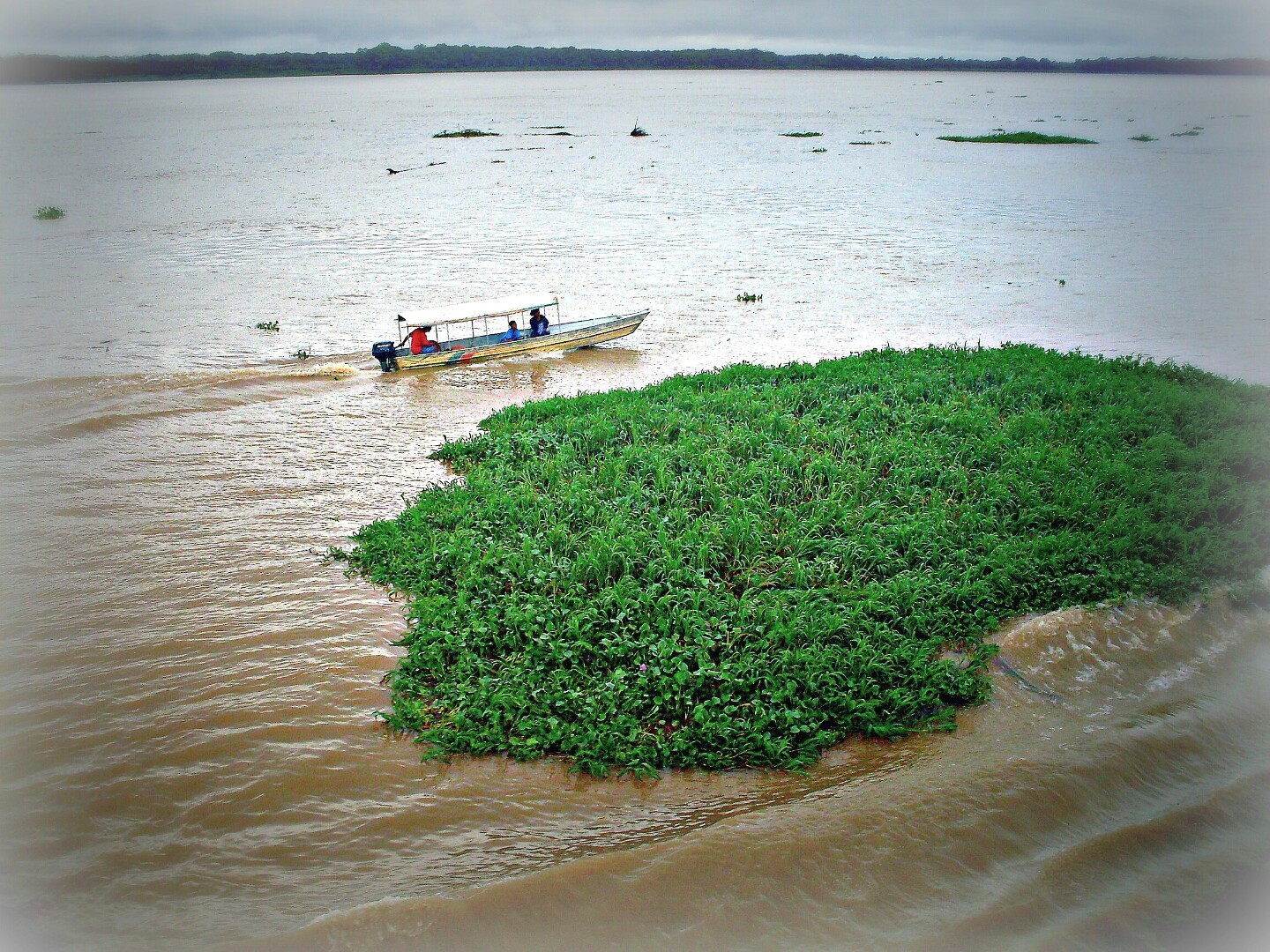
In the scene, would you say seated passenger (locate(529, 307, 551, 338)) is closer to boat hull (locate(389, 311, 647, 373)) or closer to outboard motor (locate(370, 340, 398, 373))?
boat hull (locate(389, 311, 647, 373))

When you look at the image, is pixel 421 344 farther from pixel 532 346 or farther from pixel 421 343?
pixel 532 346

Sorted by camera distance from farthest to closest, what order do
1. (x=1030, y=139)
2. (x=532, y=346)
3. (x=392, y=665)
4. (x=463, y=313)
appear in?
(x=1030, y=139) < (x=532, y=346) < (x=463, y=313) < (x=392, y=665)

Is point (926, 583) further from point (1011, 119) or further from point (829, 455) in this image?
point (1011, 119)

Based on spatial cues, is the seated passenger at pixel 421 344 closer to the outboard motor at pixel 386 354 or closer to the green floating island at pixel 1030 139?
the outboard motor at pixel 386 354

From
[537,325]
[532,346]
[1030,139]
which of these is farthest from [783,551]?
[1030,139]

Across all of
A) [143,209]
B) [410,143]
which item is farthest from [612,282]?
[410,143]

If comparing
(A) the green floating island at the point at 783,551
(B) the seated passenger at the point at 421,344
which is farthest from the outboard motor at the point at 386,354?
(A) the green floating island at the point at 783,551

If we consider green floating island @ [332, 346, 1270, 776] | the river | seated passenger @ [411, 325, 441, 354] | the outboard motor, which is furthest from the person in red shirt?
green floating island @ [332, 346, 1270, 776]
